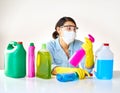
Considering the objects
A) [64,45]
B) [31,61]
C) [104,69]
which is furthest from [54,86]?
[64,45]

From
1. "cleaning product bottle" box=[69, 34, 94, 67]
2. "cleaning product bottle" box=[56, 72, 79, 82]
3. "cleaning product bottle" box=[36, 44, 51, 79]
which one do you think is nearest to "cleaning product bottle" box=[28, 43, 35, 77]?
"cleaning product bottle" box=[36, 44, 51, 79]

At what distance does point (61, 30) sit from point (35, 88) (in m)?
0.61

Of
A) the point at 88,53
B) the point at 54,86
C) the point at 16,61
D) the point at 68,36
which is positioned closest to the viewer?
the point at 54,86

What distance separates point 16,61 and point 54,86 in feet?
0.90

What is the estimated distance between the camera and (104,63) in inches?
50.8

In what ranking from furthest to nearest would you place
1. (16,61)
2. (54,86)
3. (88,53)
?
(88,53) < (16,61) < (54,86)

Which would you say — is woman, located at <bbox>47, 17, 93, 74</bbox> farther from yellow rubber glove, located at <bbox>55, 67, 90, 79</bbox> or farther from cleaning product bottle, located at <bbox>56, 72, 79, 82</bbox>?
cleaning product bottle, located at <bbox>56, 72, 79, 82</bbox>

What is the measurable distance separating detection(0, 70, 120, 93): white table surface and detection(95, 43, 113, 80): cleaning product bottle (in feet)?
0.14

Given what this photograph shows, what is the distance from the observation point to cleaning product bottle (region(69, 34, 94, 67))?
1.40m

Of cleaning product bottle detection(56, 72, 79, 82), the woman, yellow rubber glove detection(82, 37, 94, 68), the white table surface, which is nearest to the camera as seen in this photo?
the white table surface

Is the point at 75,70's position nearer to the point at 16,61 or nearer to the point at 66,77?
the point at 66,77

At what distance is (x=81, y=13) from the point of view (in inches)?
76.8

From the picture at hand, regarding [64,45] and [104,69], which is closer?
[104,69]

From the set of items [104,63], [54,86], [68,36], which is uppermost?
[68,36]
